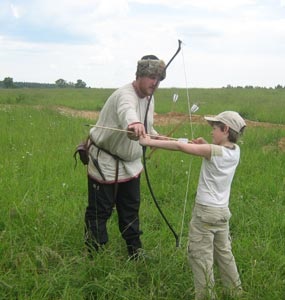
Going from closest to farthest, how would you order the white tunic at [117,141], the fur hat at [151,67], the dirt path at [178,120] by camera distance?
1. the fur hat at [151,67]
2. the white tunic at [117,141]
3. the dirt path at [178,120]

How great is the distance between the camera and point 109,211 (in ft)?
11.3

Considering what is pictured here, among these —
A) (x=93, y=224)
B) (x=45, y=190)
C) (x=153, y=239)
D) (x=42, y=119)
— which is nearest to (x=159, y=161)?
(x=45, y=190)

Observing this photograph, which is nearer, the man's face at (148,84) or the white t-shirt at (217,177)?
the white t-shirt at (217,177)

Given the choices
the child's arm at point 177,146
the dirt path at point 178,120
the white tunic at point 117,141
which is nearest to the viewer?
the child's arm at point 177,146

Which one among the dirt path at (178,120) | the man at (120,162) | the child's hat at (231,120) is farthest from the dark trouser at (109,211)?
the child's hat at (231,120)

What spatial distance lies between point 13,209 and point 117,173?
1111 mm

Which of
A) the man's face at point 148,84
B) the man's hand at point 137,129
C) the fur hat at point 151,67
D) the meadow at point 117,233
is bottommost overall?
the meadow at point 117,233

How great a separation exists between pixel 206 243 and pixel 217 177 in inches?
16.1

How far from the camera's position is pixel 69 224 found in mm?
3879

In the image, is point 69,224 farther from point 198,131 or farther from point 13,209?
point 198,131

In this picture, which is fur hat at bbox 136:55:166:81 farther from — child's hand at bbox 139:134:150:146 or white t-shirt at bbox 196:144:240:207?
white t-shirt at bbox 196:144:240:207

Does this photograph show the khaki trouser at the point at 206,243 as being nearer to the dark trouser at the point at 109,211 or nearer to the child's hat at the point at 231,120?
the child's hat at the point at 231,120

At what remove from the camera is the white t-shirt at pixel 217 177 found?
276 cm

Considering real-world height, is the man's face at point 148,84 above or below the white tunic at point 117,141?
above
